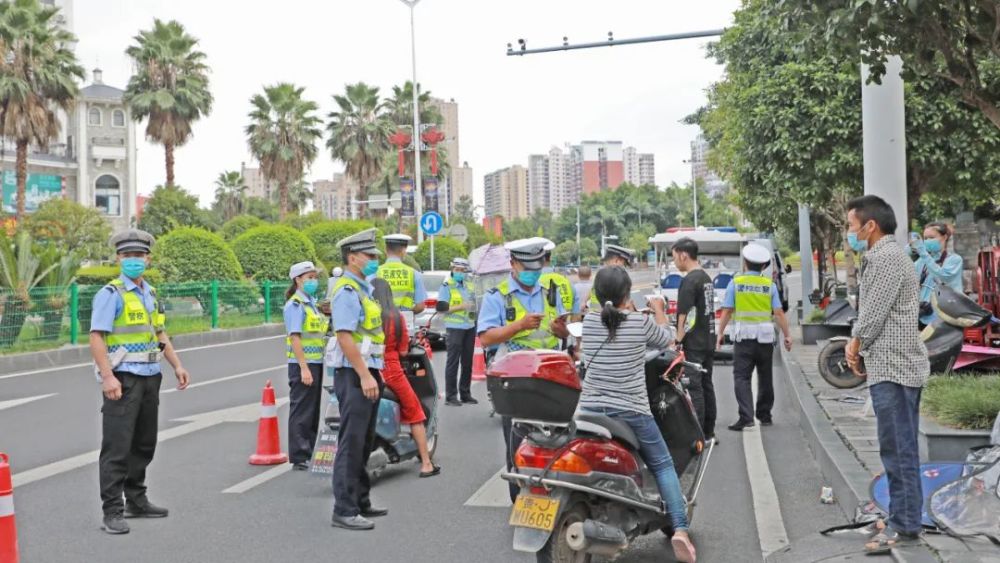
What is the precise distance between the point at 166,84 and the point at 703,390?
42.4 metres

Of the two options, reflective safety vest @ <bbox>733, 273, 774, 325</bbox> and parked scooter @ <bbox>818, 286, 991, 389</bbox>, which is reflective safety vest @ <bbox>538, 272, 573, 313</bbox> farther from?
parked scooter @ <bbox>818, 286, 991, 389</bbox>

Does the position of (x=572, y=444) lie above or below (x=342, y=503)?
above

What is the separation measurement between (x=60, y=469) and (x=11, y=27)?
3449 centimetres

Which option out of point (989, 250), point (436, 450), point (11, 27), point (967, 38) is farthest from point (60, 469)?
point (11, 27)

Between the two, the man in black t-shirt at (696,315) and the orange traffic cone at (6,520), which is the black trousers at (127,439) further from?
the man in black t-shirt at (696,315)

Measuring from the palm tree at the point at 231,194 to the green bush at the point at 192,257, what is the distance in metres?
58.7

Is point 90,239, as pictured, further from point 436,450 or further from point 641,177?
point 641,177

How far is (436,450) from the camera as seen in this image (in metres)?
9.30

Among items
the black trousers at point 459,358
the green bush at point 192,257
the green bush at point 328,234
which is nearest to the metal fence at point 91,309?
the green bush at point 192,257

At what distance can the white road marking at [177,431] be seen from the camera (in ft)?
27.6

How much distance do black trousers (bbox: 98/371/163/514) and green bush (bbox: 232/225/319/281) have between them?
25.0 meters

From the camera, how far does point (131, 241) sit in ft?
22.4

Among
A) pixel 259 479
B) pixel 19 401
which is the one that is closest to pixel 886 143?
pixel 259 479

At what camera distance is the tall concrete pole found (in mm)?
10828
